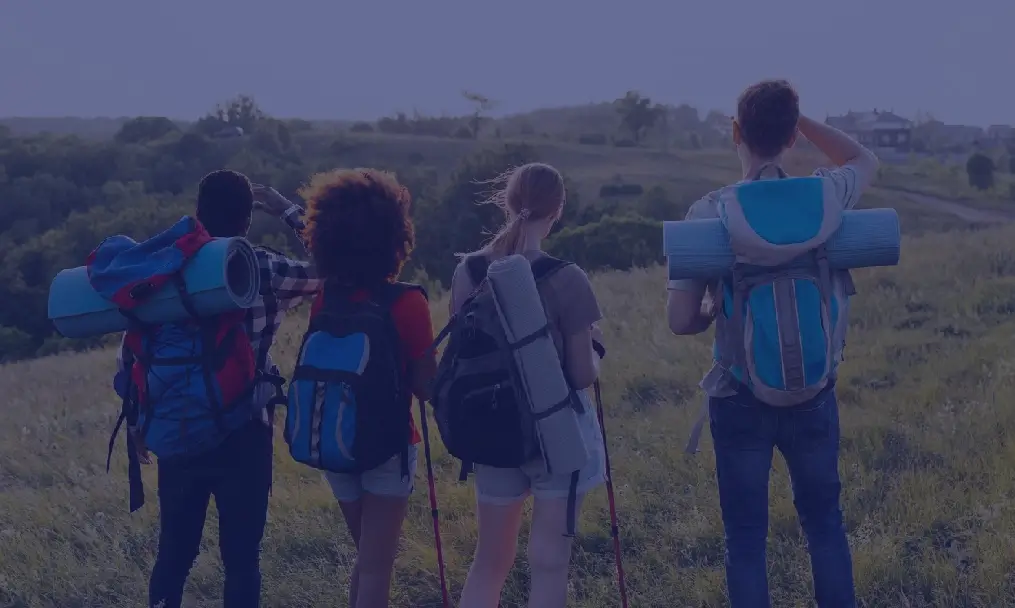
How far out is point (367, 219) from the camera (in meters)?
3.06

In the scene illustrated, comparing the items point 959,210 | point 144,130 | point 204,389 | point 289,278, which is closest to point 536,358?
point 289,278

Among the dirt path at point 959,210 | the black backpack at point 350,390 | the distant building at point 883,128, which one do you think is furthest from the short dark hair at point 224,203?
the distant building at point 883,128

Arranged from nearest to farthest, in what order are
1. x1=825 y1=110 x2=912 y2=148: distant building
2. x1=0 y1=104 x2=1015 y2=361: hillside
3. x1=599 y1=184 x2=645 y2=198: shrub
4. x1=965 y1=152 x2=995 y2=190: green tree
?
x1=0 y1=104 x2=1015 y2=361: hillside < x1=599 y1=184 x2=645 y2=198: shrub < x1=965 y1=152 x2=995 y2=190: green tree < x1=825 y1=110 x2=912 y2=148: distant building

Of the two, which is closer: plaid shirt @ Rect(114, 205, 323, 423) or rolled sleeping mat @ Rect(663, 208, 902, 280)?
rolled sleeping mat @ Rect(663, 208, 902, 280)

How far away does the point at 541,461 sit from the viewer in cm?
298

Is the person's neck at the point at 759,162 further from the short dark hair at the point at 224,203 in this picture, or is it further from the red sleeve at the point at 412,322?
the short dark hair at the point at 224,203

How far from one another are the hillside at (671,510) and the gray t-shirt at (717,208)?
117 cm

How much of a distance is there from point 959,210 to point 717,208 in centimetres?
4401

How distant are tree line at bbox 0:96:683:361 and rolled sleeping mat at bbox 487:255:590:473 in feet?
49.7

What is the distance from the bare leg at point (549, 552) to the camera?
3014 millimetres

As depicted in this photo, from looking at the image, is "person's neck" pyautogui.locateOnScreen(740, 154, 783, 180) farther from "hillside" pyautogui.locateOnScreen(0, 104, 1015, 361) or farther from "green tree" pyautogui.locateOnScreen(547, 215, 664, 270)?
"green tree" pyautogui.locateOnScreen(547, 215, 664, 270)

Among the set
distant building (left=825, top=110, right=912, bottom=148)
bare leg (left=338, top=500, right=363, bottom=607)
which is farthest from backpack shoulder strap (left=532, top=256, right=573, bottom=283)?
distant building (left=825, top=110, right=912, bottom=148)

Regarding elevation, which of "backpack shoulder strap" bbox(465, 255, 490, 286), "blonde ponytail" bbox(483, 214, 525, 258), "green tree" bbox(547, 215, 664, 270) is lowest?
"green tree" bbox(547, 215, 664, 270)

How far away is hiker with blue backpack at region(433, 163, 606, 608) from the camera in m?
2.92
